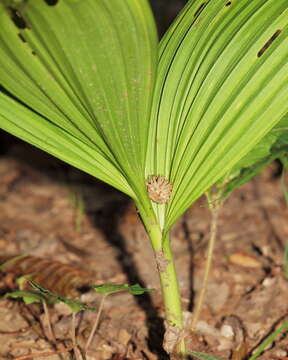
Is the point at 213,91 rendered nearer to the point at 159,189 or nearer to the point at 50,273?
the point at 159,189

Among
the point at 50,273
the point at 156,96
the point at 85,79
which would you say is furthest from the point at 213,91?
the point at 50,273

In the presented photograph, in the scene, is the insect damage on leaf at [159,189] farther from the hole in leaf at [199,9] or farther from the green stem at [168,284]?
the hole in leaf at [199,9]

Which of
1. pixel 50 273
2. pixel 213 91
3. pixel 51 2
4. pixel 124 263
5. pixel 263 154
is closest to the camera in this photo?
pixel 51 2

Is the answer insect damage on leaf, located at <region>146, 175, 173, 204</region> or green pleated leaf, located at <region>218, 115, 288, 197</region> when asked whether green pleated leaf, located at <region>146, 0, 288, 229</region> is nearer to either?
insect damage on leaf, located at <region>146, 175, 173, 204</region>

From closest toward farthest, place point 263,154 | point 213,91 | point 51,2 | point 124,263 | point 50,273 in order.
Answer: point 51,2 < point 213,91 < point 263,154 < point 50,273 < point 124,263

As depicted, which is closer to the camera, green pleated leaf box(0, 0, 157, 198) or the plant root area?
green pleated leaf box(0, 0, 157, 198)

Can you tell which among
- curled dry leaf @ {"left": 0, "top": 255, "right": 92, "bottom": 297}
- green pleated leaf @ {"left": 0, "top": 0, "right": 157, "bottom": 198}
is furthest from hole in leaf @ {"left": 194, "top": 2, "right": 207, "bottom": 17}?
curled dry leaf @ {"left": 0, "top": 255, "right": 92, "bottom": 297}

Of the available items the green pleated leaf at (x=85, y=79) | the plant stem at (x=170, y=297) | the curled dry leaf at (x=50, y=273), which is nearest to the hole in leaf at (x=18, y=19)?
the green pleated leaf at (x=85, y=79)
